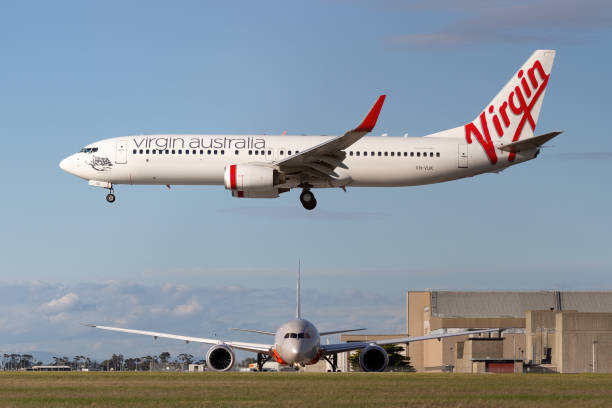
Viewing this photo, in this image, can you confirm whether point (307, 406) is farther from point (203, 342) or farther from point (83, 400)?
point (203, 342)

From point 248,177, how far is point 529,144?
17.0 m

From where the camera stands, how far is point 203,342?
7369cm

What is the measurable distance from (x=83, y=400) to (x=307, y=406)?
697 cm

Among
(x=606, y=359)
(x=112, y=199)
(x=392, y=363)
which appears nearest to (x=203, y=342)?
(x=112, y=199)

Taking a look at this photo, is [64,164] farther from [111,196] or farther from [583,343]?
[583,343]

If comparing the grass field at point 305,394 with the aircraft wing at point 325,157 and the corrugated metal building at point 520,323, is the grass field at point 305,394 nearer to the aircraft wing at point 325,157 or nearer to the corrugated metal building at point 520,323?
the aircraft wing at point 325,157

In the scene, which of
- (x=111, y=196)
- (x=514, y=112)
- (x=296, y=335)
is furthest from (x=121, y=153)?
(x=514, y=112)

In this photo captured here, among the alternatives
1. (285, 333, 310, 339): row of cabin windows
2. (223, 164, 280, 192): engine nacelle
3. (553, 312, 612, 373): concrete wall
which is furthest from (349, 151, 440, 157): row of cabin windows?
(553, 312, 612, 373): concrete wall

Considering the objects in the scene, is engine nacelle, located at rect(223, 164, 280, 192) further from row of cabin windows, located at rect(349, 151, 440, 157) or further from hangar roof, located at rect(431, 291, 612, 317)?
hangar roof, located at rect(431, 291, 612, 317)

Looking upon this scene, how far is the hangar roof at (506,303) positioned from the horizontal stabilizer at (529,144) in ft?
285

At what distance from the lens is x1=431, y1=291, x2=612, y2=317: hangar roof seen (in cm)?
14275

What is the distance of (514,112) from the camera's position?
209 feet

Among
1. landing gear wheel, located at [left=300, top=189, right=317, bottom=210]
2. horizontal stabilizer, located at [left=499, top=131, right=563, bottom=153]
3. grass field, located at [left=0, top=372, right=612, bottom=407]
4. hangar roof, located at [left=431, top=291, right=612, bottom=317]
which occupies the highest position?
horizontal stabilizer, located at [left=499, top=131, right=563, bottom=153]

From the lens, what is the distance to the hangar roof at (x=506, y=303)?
5620 inches
